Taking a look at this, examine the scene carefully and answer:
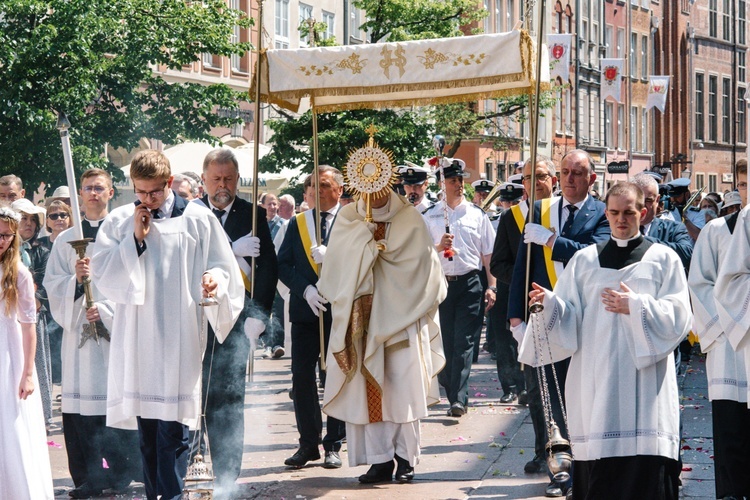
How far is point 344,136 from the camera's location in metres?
18.6

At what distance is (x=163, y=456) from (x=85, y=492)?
1.43 metres

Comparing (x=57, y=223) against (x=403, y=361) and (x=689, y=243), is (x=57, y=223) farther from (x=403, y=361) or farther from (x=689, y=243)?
(x=689, y=243)

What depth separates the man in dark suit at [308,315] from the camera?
929 cm

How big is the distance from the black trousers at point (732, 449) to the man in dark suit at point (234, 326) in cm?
280

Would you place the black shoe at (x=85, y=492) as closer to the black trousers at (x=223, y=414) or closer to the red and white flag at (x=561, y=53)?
the black trousers at (x=223, y=414)

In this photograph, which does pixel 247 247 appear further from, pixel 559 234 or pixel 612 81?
pixel 612 81

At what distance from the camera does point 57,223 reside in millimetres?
10172

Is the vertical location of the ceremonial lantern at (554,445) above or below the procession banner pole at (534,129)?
below

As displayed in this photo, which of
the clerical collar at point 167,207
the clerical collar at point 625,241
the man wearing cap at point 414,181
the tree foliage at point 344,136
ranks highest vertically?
the tree foliage at point 344,136

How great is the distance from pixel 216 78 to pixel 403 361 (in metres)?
23.7

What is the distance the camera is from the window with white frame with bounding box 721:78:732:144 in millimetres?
69506

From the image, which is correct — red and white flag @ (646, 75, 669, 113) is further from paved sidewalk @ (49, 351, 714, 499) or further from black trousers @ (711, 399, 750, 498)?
black trousers @ (711, 399, 750, 498)

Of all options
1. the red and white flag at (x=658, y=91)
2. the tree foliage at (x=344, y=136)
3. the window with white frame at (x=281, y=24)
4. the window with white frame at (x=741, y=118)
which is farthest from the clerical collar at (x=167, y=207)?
the window with white frame at (x=741, y=118)

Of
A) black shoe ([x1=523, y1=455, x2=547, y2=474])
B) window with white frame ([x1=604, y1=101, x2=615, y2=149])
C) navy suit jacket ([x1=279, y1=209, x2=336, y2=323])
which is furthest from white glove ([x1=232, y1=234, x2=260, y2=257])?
window with white frame ([x1=604, y1=101, x2=615, y2=149])
